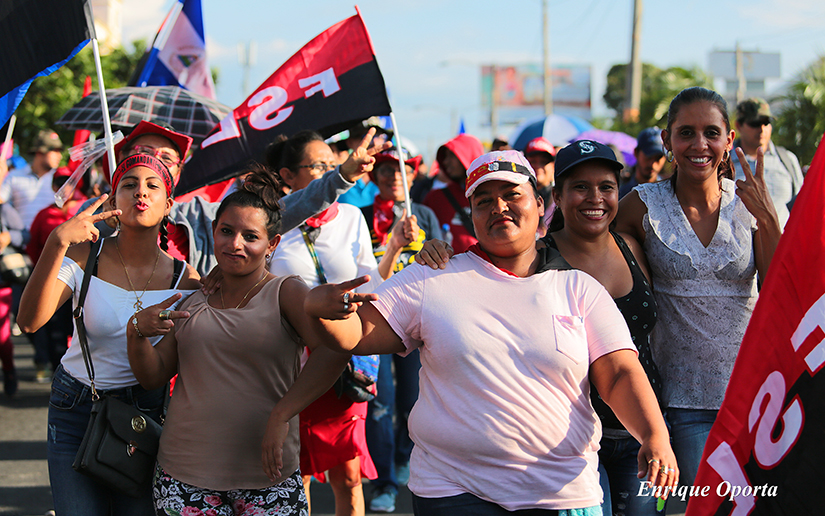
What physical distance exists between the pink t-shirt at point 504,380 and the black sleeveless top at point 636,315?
0.45 metres

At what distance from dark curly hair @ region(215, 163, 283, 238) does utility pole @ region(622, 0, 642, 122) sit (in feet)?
61.5

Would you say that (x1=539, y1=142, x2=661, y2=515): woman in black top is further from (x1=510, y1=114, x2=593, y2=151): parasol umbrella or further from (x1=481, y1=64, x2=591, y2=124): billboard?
(x1=481, y1=64, x2=591, y2=124): billboard

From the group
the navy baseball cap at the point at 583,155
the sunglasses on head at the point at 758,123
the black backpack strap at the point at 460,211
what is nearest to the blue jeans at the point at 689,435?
the navy baseball cap at the point at 583,155

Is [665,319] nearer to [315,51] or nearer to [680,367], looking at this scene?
[680,367]

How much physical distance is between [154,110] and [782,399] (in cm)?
455

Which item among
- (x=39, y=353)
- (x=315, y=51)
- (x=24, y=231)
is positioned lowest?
(x=39, y=353)

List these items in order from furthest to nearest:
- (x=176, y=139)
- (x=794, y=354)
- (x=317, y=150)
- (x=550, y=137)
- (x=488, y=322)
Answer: (x=550, y=137), (x=317, y=150), (x=176, y=139), (x=488, y=322), (x=794, y=354)

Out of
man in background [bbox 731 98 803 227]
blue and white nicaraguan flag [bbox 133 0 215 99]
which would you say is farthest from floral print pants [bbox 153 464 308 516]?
blue and white nicaraguan flag [bbox 133 0 215 99]

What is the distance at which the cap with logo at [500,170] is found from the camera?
8.44ft

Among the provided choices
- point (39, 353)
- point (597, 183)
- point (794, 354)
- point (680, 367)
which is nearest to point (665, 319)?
point (680, 367)

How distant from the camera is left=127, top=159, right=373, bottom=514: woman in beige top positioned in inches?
108

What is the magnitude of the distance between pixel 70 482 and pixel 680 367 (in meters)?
2.43

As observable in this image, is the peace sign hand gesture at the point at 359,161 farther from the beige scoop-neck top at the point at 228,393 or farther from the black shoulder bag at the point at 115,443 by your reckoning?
the black shoulder bag at the point at 115,443

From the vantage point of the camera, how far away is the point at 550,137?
36.8 ft
